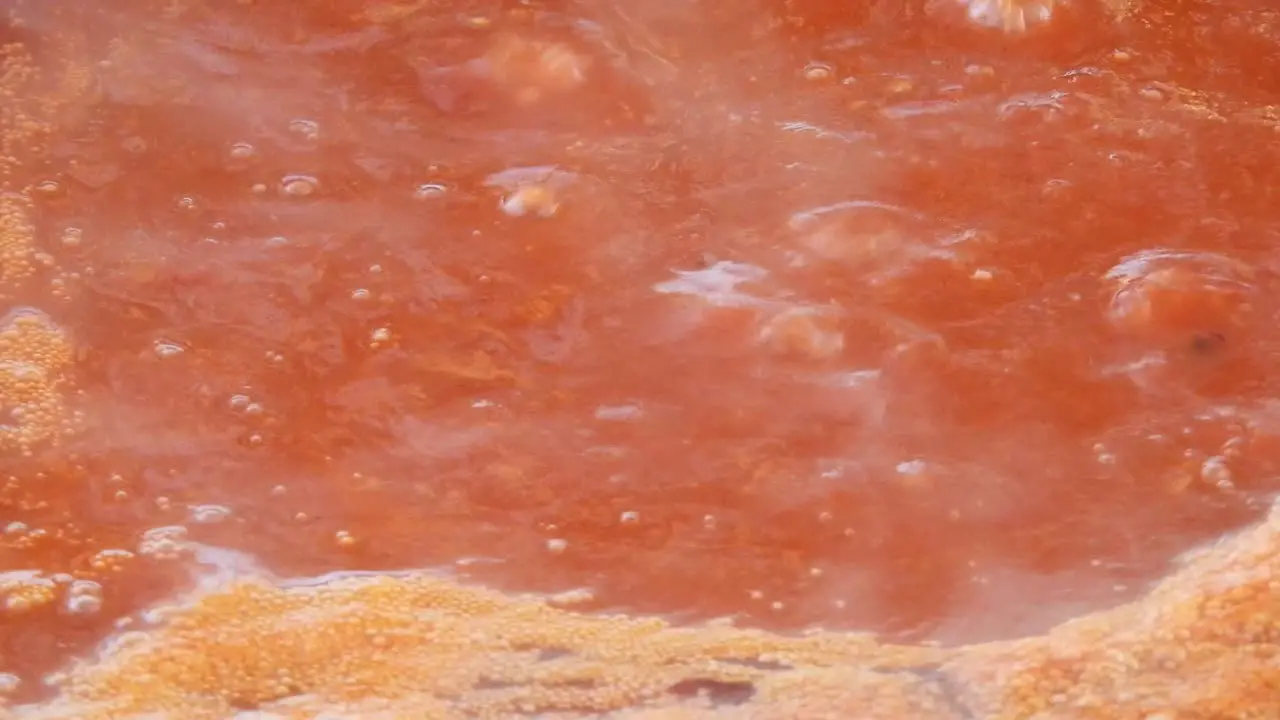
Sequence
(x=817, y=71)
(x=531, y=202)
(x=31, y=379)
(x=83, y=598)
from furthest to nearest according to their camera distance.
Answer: (x=817, y=71), (x=531, y=202), (x=31, y=379), (x=83, y=598)

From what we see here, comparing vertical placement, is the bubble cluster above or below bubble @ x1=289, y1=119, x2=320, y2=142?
below

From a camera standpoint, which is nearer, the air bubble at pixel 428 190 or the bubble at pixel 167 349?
the bubble at pixel 167 349

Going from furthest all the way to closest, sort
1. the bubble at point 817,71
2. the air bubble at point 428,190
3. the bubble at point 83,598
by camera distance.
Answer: the bubble at point 817,71, the air bubble at point 428,190, the bubble at point 83,598

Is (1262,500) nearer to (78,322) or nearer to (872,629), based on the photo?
(872,629)

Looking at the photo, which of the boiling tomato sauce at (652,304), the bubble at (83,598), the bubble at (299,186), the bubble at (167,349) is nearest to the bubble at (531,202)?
the boiling tomato sauce at (652,304)

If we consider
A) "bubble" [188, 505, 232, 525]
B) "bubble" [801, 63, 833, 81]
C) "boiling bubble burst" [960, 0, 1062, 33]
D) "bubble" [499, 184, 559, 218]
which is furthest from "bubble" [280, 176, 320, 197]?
"boiling bubble burst" [960, 0, 1062, 33]

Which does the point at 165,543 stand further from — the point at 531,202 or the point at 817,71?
the point at 817,71

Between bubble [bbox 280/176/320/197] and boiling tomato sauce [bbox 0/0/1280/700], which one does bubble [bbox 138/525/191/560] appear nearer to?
boiling tomato sauce [bbox 0/0/1280/700]

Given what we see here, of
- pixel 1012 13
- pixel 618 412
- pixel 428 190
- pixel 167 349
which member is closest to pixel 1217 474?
pixel 618 412

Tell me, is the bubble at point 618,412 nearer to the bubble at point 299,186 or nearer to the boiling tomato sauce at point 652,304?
the boiling tomato sauce at point 652,304
